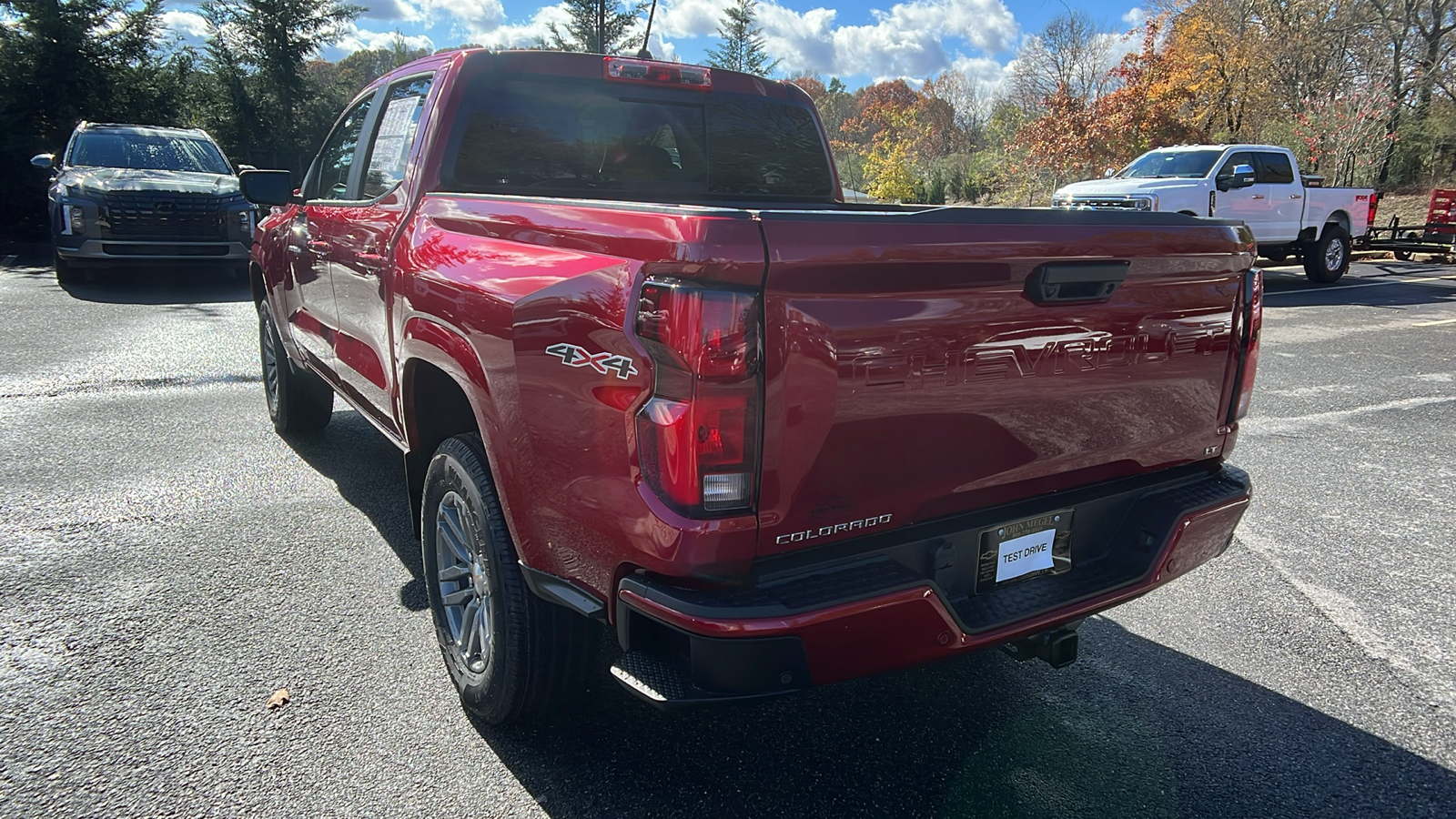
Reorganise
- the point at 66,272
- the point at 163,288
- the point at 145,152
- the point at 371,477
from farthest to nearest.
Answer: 1. the point at 163,288
2. the point at 145,152
3. the point at 66,272
4. the point at 371,477

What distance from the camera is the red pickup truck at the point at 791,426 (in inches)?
77.0

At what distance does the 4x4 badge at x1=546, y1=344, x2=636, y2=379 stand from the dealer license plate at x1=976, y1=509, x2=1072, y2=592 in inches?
40.2

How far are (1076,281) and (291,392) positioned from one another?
484 centimetres

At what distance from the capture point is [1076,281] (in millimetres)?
2316

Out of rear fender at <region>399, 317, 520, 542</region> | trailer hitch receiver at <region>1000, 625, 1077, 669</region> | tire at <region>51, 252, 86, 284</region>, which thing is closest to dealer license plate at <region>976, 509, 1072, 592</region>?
trailer hitch receiver at <region>1000, 625, 1077, 669</region>

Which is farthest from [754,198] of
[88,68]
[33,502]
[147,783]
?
[88,68]

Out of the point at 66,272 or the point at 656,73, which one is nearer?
the point at 656,73

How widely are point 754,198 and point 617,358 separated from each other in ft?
7.66

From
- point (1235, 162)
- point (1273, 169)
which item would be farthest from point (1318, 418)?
point (1273, 169)

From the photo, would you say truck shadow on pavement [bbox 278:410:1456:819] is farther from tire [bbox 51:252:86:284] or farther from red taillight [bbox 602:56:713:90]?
tire [bbox 51:252:86:284]

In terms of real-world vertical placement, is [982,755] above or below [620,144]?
below

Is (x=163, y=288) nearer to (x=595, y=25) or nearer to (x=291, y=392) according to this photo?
(x=291, y=392)

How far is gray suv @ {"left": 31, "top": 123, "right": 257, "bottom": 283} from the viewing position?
11.1 meters

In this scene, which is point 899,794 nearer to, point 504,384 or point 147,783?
point 504,384
